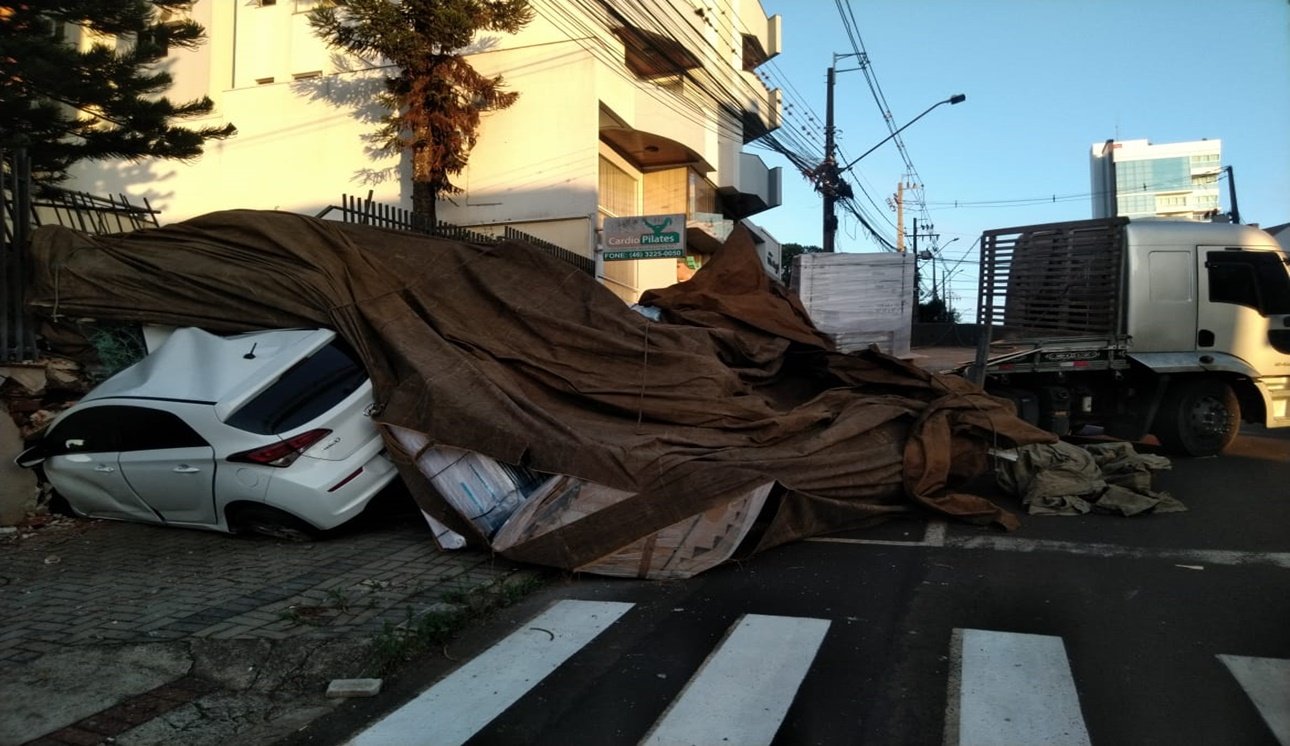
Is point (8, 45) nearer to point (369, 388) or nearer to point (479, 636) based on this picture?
point (369, 388)

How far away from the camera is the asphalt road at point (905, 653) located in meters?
3.67

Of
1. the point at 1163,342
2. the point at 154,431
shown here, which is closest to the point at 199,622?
the point at 154,431

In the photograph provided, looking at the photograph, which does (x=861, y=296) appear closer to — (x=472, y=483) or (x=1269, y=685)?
(x=472, y=483)

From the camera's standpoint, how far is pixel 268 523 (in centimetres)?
669

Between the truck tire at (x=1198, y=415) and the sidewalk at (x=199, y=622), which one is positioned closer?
the sidewalk at (x=199, y=622)

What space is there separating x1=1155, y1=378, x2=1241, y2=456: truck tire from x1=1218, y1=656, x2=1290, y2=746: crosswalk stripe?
797 cm

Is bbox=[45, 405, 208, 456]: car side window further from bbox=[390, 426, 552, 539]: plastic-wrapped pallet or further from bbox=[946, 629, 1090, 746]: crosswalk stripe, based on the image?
bbox=[946, 629, 1090, 746]: crosswalk stripe

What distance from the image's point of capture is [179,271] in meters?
7.68

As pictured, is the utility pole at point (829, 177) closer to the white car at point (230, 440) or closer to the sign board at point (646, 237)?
the sign board at point (646, 237)

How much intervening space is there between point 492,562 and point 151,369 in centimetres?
336

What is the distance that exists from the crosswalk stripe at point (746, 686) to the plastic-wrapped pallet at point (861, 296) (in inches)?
320

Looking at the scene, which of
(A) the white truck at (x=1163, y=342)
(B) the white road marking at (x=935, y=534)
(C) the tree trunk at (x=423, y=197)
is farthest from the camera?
(C) the tree trunk at (x=423, y=197)

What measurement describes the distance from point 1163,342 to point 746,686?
9.70m

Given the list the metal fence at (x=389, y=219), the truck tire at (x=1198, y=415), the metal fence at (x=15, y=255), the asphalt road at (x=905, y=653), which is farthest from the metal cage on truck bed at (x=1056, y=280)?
the metal fence at (x=15, y=255)
